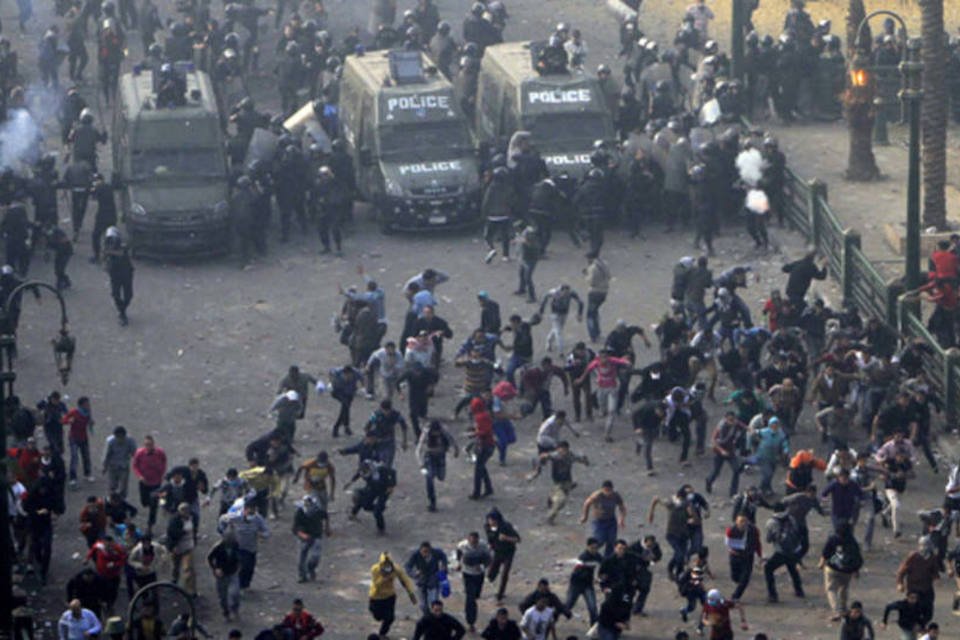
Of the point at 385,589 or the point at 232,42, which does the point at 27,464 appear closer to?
the point at 385,589

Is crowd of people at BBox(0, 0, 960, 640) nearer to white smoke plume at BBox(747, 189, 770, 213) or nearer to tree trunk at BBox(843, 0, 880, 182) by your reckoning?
white smoke plume at BBox(747, 189, 770, 213)

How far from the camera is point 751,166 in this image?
4212cm

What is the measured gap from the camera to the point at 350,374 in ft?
112

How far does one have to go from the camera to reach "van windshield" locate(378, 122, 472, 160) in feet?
140

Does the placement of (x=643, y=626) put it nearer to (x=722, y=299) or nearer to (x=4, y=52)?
(x=722, y=299)

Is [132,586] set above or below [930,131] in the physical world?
below

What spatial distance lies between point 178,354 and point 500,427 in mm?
6402

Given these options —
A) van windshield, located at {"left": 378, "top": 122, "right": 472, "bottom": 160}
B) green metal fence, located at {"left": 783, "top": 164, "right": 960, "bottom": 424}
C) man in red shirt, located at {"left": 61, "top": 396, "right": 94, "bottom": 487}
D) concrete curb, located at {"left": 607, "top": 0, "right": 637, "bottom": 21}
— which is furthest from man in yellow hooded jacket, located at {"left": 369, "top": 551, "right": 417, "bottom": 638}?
concrete curb, located at {"left": 607, "top": 0, "right": 637, "bottom": 21}

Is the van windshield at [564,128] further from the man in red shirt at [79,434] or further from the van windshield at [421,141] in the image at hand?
the man in red shirt at [79,434]

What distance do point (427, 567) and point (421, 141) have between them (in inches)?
585

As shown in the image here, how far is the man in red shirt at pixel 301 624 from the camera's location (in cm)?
2739

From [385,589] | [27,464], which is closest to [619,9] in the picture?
[27,464]

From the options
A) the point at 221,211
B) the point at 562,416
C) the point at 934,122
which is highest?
the point at 934,122

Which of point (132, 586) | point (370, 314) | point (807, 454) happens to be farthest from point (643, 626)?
point (370, 314)
